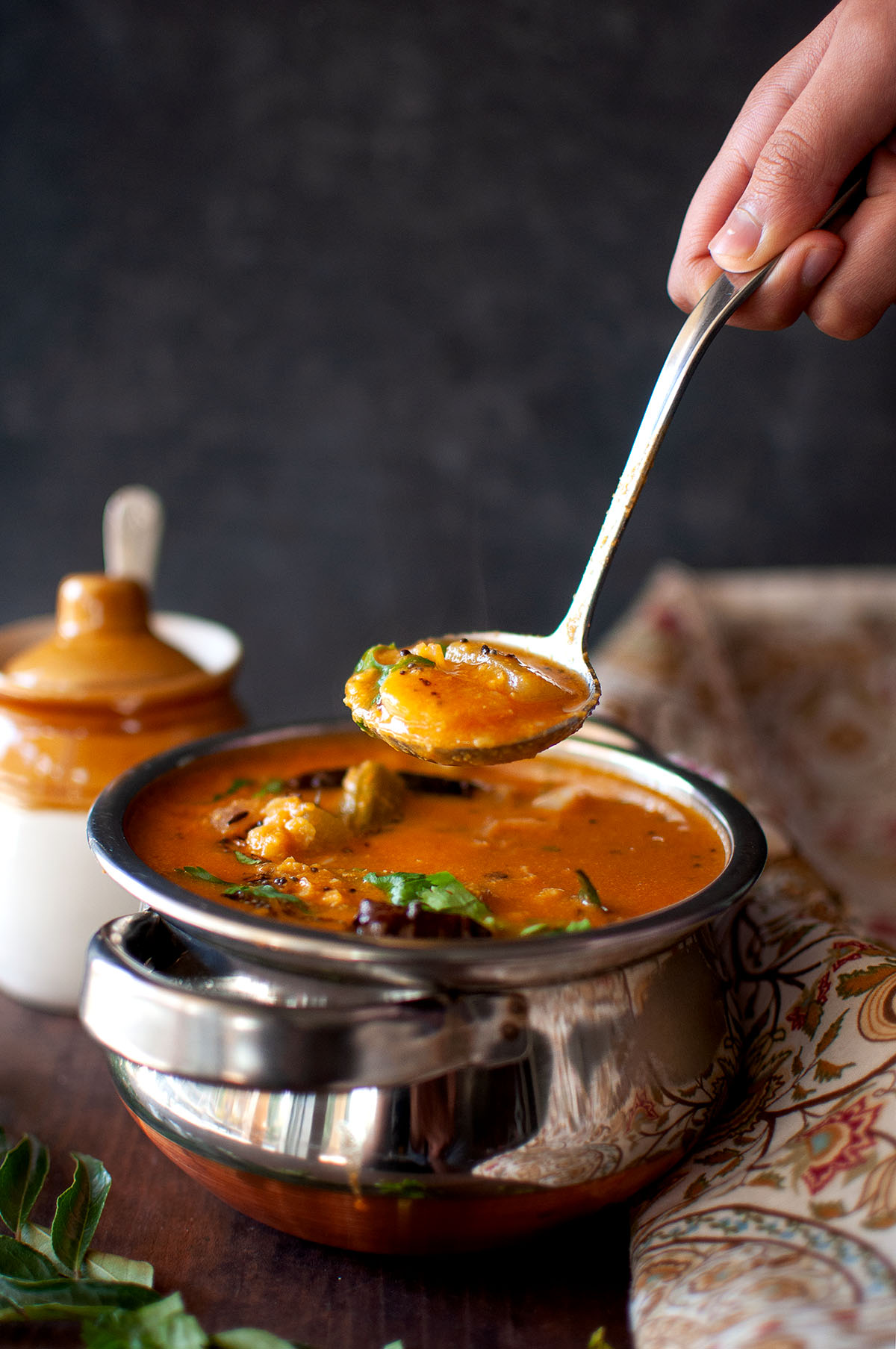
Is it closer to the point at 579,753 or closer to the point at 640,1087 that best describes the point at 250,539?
the point at 579,753

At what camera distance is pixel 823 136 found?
4.40 feet

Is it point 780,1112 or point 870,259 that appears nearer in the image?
point 780,1112

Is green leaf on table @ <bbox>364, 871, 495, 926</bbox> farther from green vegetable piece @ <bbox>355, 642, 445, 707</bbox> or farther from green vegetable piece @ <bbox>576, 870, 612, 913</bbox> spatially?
green vegetable piece @ <bbox>355, 642, 445, 707</bbox>

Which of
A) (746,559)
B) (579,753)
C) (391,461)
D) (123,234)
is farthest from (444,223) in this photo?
(579,753)

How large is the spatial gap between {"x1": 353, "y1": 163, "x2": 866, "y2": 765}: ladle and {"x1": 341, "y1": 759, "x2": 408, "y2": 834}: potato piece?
0.10 m

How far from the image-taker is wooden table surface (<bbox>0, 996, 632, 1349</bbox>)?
1.10 metres

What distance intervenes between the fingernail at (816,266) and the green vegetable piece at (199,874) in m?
1.04

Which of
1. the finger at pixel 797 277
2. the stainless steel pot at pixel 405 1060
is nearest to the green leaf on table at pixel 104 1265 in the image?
the stainless steel pot at pixel 405 1060

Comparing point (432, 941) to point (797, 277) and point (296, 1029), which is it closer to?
point (296, 1029)

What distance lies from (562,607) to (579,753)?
222 centimetres

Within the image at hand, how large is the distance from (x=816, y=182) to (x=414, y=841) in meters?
0.97

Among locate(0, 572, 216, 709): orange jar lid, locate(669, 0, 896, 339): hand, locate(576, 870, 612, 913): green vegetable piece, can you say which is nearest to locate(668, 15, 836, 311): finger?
locate(669, 0, 896, 339): hand

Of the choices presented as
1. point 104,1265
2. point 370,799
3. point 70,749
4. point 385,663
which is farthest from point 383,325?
point 104,1265

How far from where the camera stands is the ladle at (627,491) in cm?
133
